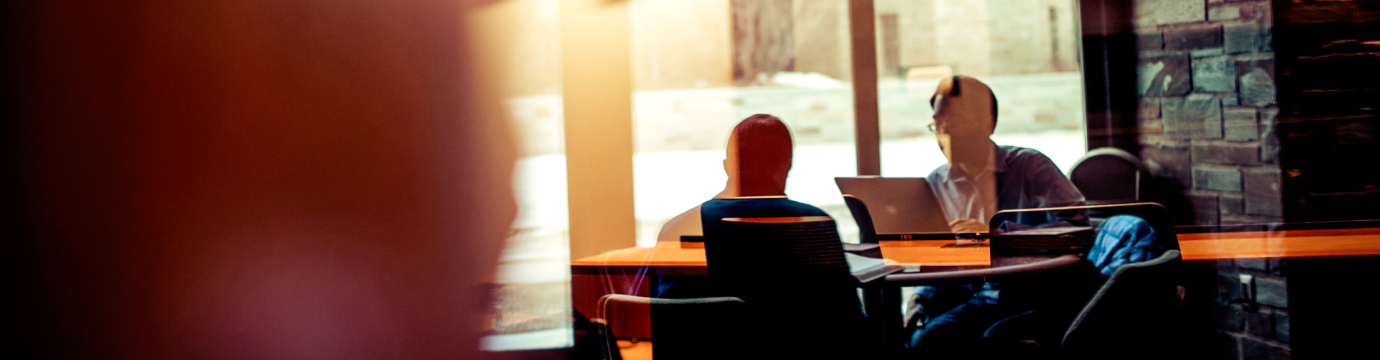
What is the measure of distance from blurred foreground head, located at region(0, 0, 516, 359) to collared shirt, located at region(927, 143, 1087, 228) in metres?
1.40

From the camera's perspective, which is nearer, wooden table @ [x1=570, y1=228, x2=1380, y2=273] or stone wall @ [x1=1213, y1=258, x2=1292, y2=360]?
wooden table @ [x1=570, y1=228, x2=1380, y2=273]

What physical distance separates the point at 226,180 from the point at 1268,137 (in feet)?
7.98

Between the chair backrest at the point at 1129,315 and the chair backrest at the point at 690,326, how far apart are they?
29.7 inches

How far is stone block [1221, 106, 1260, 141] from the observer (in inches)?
76.2

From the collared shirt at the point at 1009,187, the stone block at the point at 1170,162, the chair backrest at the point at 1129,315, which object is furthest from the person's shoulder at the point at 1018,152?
the chair backrest at the point at 1129,315

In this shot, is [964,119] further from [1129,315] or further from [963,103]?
[1129,315]

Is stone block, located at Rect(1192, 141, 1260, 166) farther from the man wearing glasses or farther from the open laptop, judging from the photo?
the open laptop

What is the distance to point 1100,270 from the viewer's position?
5.95 ft

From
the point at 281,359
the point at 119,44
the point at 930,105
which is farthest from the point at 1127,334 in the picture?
the point at 119,44

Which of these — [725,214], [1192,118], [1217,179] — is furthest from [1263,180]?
[725,214]

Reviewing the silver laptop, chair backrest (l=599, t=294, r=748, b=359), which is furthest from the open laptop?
chair backrest (l=599, t=294, r=748, b=359)

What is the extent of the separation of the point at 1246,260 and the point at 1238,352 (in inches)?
10.9

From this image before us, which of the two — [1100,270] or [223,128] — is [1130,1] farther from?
[223,128]

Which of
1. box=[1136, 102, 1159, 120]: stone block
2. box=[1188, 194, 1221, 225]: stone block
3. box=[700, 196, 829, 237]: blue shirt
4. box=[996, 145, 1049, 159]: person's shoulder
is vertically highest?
Result: box=[1136, 102, 1159, 120]: stone block
